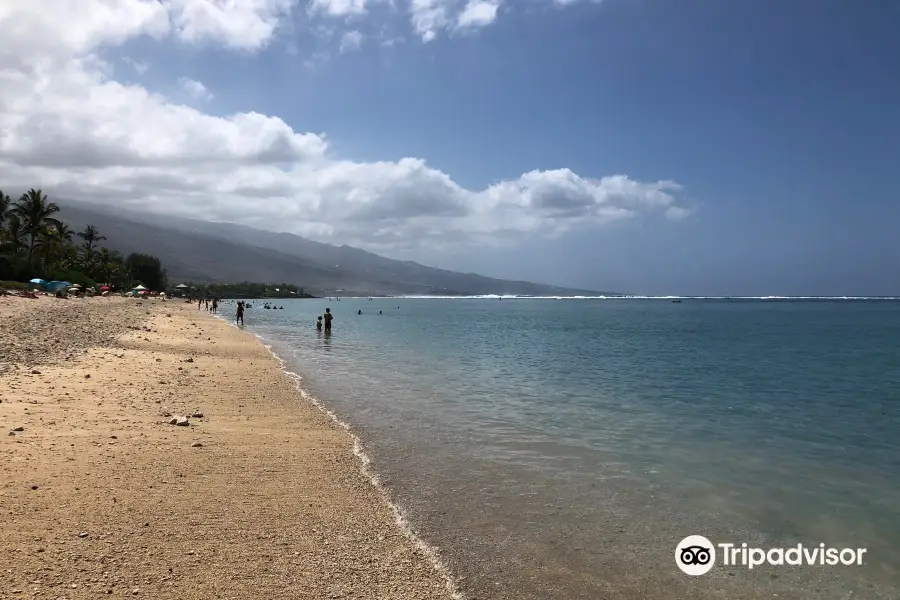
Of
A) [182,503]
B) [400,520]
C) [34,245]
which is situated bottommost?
[400,520]

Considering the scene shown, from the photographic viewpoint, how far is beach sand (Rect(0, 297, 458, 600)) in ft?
17.1

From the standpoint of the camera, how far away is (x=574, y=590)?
5.78 meters

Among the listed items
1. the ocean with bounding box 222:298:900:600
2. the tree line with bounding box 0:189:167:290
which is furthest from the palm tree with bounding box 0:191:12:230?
the ocean with bounding box 222:298:900:600

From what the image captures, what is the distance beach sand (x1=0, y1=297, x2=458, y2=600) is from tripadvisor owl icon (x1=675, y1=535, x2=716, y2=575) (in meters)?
3.01

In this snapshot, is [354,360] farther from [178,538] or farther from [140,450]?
[178,538]

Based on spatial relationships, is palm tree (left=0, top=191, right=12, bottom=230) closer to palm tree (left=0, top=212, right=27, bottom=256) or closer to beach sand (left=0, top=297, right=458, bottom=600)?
palm tree (left=0, top=212, right=27, bottom=256)

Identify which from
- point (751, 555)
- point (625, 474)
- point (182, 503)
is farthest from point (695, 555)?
point (182, 503)

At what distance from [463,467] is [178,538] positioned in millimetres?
4992

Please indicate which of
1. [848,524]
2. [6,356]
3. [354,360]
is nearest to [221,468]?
[848,524]

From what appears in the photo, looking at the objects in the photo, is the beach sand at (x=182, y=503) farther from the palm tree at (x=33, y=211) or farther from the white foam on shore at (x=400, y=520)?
the palm tree at (x=33, y=211)

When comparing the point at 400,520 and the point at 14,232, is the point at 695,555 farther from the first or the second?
the point at 14,232

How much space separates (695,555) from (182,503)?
6.36 meters

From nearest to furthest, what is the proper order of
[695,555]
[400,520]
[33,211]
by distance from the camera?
[695,555]
[400,520]
[33,211]

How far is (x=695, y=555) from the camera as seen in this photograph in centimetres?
684
